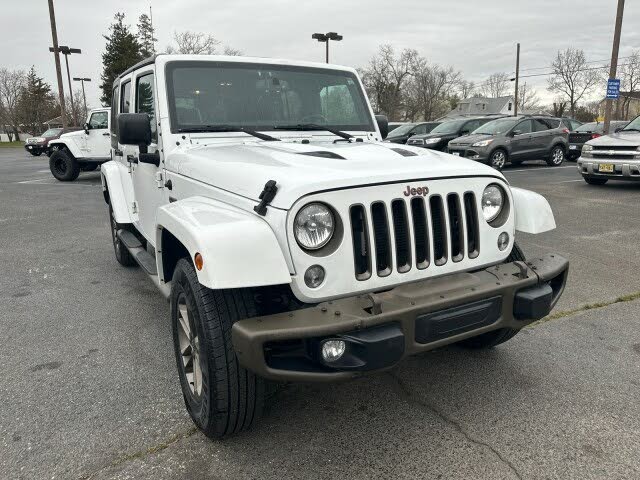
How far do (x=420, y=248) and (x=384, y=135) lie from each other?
199 centimetres

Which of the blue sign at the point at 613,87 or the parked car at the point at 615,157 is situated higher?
the blue sign at the point at 613,87

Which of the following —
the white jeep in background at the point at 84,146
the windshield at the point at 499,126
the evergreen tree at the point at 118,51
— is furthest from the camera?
the evergreen tree at the point at 118,51

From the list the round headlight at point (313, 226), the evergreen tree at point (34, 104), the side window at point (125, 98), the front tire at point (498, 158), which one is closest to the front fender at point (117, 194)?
the side window at point (125, 98)

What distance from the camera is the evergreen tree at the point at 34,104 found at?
6112 centimetres

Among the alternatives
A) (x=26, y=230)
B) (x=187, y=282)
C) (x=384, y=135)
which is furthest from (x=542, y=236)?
(x=26, y=230)

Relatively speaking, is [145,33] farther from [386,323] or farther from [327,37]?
[386,323]

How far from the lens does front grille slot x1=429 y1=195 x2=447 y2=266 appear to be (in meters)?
2.40

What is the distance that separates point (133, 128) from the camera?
3.16m

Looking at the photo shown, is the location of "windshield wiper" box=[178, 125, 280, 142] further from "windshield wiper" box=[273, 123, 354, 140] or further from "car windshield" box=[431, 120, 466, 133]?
"car windshield" box=[431, 120, 466, 133]

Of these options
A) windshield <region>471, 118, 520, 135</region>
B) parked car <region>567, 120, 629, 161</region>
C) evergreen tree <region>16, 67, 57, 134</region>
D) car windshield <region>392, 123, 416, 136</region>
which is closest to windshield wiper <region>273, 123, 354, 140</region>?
windshield <region>471, 118, 520, 135</region>

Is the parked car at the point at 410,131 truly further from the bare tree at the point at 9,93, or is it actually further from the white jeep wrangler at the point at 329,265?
the bare tree at the point at 9,93

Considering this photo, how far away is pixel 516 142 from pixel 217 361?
14467mm

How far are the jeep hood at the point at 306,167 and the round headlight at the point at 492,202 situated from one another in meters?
0.08

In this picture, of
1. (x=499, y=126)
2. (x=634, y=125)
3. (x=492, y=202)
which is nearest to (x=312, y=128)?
(x=492, y=202)
